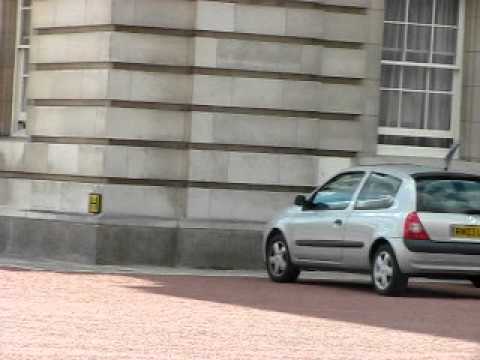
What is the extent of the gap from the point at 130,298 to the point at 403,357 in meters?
4.89

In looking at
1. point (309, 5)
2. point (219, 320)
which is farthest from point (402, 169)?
point (219, 320)

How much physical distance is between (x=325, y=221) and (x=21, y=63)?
7.74 meters

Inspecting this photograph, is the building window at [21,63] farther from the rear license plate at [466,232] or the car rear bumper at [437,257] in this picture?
the rear license plate at [466,232]

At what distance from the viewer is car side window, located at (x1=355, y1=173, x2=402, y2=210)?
60.6 feet

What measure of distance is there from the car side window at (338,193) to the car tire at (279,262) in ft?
2.30

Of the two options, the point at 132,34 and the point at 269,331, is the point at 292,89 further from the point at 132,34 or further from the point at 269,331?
the point at 269,331

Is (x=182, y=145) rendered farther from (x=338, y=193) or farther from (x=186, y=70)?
(x=338, y=193)

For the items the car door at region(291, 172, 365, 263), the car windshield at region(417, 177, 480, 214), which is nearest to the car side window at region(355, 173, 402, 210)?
the car door at region(291, 172, 365, 263)

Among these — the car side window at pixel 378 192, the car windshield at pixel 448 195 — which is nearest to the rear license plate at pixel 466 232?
the car windshield at pixel 448 195

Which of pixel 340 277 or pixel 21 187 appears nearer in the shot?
pixel 340 277

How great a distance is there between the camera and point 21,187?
23.7 m

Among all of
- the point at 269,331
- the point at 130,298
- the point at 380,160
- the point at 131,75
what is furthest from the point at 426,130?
the point at 269,331

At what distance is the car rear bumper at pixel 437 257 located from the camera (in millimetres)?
17906

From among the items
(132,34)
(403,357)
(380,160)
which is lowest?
(403,357)
